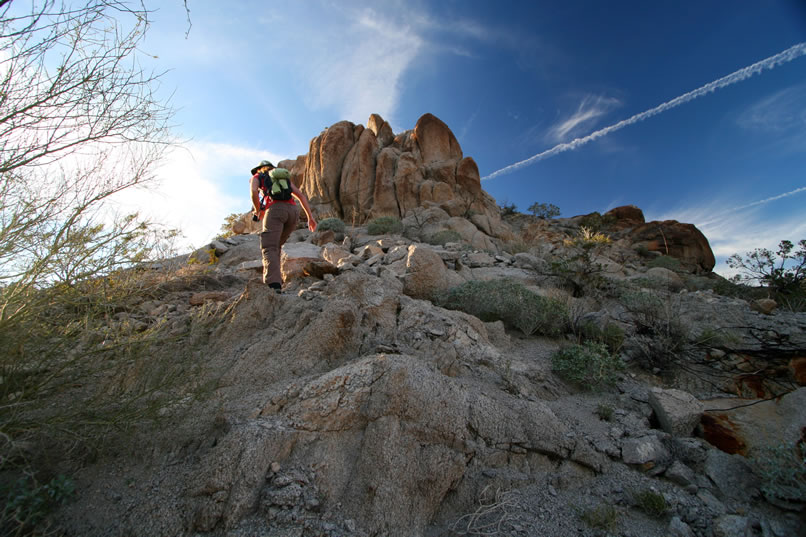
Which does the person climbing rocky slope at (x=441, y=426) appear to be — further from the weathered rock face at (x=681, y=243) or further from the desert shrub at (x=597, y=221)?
the desert shrub at (x=597, y=221)

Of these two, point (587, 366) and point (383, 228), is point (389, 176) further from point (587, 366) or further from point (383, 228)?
point (587, 366)

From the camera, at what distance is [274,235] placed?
15.9 feet

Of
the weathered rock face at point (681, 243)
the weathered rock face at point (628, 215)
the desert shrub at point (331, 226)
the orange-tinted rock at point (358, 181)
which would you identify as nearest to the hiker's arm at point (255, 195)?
the desert shrub at point (331, 226)

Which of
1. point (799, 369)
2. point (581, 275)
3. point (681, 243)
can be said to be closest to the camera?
point (799, 369)

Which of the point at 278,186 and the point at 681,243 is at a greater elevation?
the point at 681,243

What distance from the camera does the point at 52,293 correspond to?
215 cm

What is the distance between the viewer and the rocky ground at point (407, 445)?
1.78 meters

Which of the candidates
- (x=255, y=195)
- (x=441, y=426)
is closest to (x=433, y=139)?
(x=255, y=195)

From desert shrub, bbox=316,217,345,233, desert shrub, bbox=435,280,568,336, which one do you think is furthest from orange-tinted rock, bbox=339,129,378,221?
desert shrub, bbox=435,280,568,336

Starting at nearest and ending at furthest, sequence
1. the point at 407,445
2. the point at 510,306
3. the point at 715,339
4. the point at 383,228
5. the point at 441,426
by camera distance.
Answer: the point at 407,445, the point at 441,426, the point at 715,339, the point at 510,306, the point at 383,228

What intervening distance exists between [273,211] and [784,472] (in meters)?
5.32

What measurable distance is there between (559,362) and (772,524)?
184cm

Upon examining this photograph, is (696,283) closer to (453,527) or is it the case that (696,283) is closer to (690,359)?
(690,359)

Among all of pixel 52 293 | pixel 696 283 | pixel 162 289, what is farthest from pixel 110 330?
pixel 696 283
